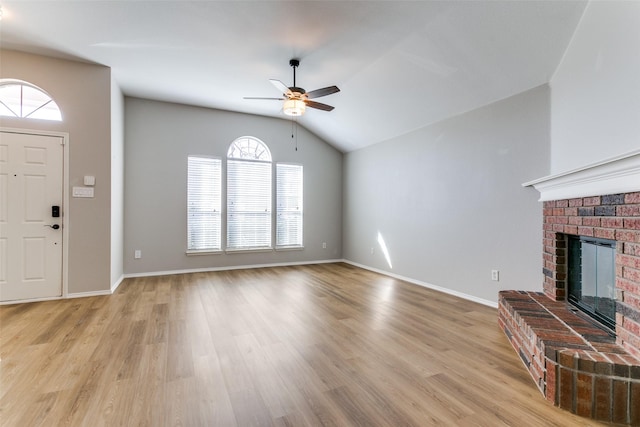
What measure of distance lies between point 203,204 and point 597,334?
570 cm

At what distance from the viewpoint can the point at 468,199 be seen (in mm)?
4043

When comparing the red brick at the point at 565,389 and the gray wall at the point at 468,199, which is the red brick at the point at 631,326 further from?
the gray wall at the point at 468,199

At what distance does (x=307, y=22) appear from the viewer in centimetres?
305

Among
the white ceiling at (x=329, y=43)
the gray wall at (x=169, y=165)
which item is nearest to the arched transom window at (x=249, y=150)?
the gray wall at (x=169, y=165)

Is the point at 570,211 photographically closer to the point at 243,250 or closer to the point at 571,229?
the point at 571,229

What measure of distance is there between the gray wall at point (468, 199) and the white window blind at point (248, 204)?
2.25 metres

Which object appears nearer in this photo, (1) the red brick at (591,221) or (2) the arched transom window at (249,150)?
(1) the red brick at (591,221)

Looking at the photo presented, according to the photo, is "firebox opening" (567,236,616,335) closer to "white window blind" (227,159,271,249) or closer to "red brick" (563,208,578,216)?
"red brick" (563,208,578,216)

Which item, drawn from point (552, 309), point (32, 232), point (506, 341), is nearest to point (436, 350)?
point (506, 341)

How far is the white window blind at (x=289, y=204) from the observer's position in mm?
6438

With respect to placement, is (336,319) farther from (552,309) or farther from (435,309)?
(552,309)

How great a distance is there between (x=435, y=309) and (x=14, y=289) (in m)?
5.28

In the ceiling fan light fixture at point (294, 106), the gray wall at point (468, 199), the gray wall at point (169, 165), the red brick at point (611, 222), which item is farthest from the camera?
the gray wall at point (169, 165)

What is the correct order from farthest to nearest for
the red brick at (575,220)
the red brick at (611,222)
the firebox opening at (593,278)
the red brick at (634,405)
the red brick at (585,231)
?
the red brick at (575,220), the red brick at (585,231), the firebox opening at (593,278), the red brick at (611,222), the red brick at (634,405)
